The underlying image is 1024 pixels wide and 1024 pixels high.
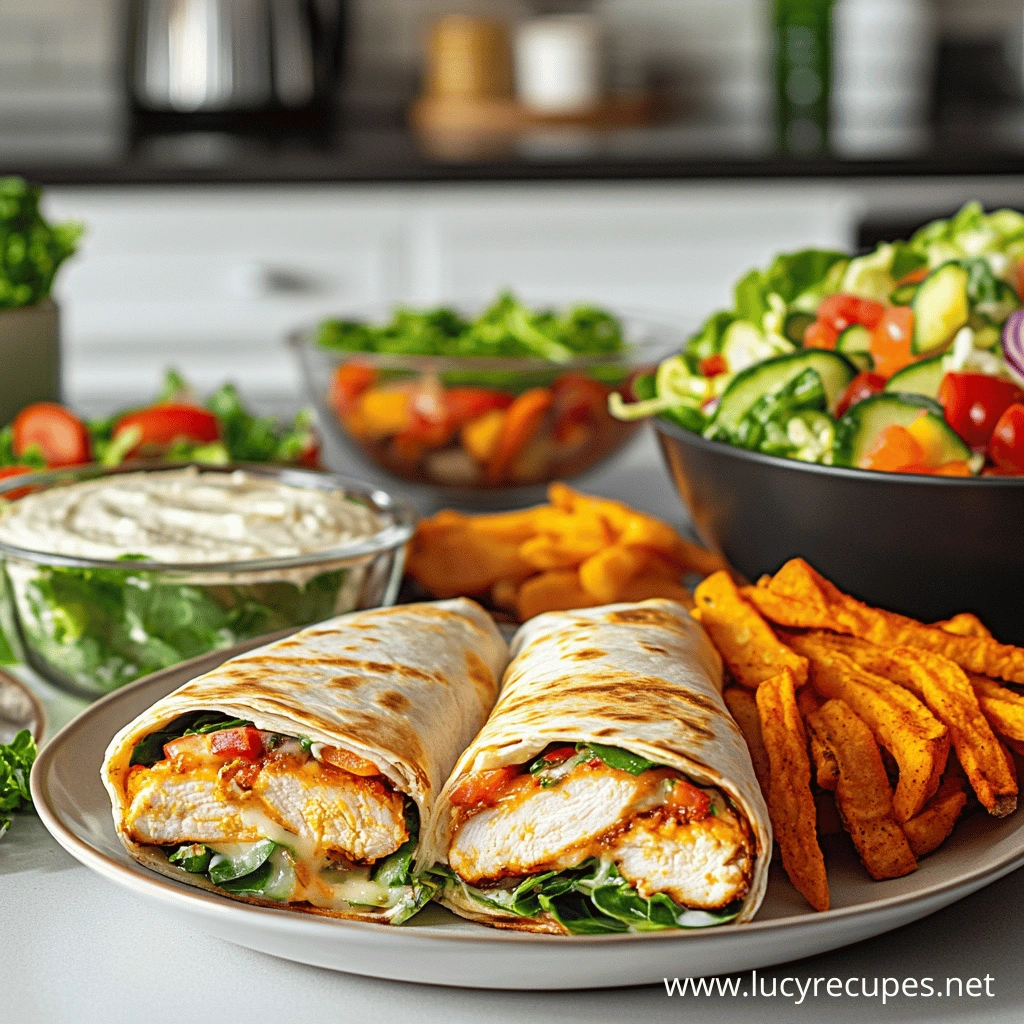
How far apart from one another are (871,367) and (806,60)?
3.68 m

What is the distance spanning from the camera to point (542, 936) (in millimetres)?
918

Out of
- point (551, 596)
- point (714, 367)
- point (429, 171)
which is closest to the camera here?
point (551, 596)

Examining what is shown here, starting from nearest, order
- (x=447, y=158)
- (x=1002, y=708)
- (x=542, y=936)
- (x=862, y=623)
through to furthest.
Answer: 1. (x=542, y=936)
2. (x=1002, y=708)
3. (x=862, y=623)
4. (x=447, y=158)

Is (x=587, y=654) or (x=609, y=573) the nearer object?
(x=587, y=654)

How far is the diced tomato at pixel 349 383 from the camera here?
7.14 ft

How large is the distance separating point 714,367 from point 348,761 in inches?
37.6

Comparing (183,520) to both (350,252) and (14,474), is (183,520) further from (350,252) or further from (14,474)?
(350,252)

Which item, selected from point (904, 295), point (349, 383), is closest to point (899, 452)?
point (904, 295)

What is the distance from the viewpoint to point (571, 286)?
4.24 metres

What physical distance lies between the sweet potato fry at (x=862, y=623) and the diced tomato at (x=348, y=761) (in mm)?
432

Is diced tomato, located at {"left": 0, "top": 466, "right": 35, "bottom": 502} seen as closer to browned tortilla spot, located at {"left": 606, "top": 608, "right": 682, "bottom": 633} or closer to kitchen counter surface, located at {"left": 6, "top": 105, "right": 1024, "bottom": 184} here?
browned tortilla spot, located at {"left": 606, "top": 608, "right": 682, "bottom": 633}

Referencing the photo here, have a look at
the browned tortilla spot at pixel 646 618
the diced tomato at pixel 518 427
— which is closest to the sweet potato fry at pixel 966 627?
the browned tortilla spot at pixel 646 618

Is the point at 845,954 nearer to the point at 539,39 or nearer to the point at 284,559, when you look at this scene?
the point at 284,559

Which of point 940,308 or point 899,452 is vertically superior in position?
point 940,308
